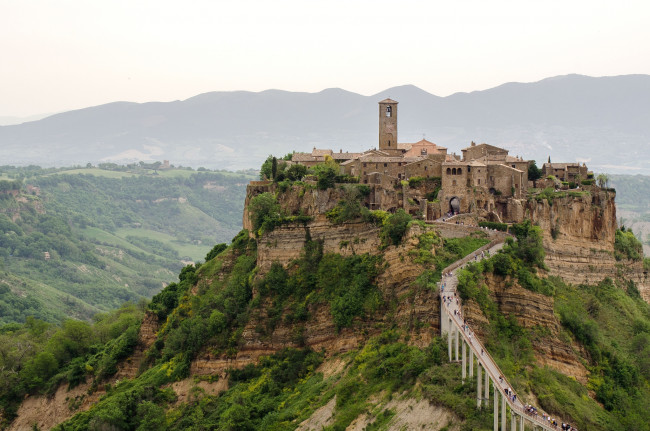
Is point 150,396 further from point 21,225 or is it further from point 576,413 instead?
point 21,225

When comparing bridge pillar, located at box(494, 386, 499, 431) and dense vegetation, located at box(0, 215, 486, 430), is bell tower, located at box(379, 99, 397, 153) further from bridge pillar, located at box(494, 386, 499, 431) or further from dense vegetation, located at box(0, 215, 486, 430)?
bridge pillar, located at box(494, 386, 499, 431)

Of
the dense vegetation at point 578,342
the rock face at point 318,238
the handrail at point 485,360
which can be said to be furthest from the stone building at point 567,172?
the handrail at point 485,360

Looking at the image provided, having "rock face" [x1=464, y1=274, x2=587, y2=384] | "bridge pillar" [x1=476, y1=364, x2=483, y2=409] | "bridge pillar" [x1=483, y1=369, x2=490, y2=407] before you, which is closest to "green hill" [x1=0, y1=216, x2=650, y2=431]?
"bridge pillar" [x1=476, y1=364, x2=483, y2=409]

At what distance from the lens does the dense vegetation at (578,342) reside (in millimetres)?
47969

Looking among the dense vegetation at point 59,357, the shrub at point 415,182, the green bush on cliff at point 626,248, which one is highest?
the shrub at point 415,182

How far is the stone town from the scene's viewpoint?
64.6 m

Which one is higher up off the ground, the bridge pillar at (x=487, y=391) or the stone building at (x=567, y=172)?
the stone building at (x=567, y=172)

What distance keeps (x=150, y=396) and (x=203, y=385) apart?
4633mm

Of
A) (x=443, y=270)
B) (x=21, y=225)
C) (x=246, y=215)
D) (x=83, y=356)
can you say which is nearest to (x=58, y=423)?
(x=83, y=356)

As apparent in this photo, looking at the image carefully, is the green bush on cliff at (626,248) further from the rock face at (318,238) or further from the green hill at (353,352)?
the rock face at (318,238)

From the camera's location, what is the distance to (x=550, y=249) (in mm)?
61562

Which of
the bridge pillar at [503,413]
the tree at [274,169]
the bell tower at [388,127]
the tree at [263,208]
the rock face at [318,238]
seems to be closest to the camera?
A: the bridge pillar at [503,413]

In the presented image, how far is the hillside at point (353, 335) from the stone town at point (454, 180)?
3.19 m

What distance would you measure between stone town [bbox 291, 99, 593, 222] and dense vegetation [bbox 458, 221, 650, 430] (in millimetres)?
6487
